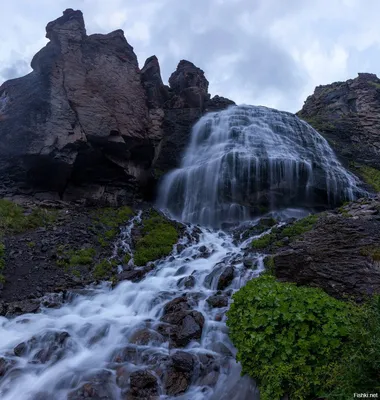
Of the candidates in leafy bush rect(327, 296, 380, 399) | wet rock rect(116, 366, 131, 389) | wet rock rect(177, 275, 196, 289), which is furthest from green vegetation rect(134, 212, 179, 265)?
leafy bush rect(327, 296, 380, 399)

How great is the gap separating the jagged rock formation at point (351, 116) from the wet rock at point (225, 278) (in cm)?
2409

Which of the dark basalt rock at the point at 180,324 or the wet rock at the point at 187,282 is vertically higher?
the wet rock at the point at 187,282

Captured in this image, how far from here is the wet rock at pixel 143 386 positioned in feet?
21.1

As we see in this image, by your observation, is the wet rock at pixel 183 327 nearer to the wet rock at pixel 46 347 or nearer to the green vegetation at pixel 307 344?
the green vegetation at pixel 307 344

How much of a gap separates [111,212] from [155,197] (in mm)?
5389

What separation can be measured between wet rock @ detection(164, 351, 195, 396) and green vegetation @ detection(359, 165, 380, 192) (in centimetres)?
2471

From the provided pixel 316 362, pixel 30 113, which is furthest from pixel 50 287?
pixel 30 113

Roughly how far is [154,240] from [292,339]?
39.3 ft

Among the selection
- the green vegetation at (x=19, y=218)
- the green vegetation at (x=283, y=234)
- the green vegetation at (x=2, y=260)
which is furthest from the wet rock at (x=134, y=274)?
the green vegetation at (x=19, y=218)

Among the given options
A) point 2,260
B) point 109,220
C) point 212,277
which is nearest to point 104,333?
point 212,277

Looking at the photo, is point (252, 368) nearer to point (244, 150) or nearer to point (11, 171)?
point (11, 171)

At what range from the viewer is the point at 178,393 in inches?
256

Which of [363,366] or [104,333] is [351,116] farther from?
[363,366]

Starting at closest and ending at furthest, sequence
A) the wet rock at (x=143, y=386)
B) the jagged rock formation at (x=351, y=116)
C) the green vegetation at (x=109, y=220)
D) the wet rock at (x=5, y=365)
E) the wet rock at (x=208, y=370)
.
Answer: the wet rock at (x=143, y=386), the wet rock at (x=208, y=370), the wet rock at (x=5, y=365), the green vegetation at (x=109, y=220), the jagged rock formation at (x=351, y=116)
